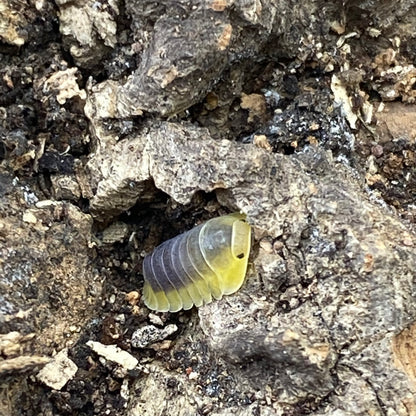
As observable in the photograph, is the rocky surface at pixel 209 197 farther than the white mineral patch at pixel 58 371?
No

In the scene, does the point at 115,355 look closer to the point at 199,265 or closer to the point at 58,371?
the point at 58,371

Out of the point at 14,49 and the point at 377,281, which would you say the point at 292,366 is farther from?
the point at 14,49

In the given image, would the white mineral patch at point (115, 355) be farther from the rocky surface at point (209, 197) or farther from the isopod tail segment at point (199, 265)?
the isopod tail segment at point (199, 265)

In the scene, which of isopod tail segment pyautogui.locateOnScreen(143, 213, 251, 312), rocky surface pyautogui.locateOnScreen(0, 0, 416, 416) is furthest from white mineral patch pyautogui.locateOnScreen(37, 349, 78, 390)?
isopod tail segment pyautogui.locateOnScreen(143, 213, 251, 312)

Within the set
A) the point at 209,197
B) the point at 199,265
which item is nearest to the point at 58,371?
the point at 199,265

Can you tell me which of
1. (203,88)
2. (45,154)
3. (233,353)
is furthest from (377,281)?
(45,154)

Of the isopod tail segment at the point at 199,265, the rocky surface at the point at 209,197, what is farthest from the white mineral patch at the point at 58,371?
the isopod tail segment at the point at 199,265
